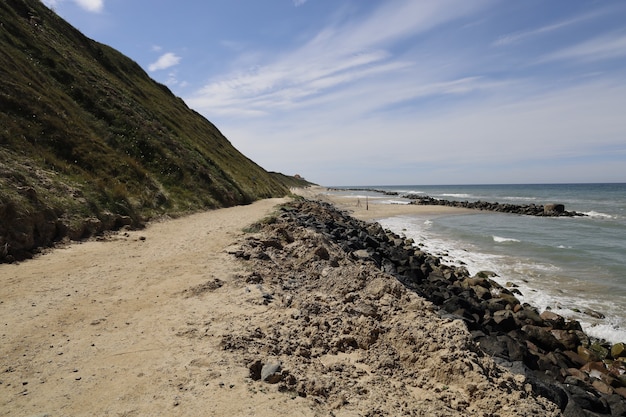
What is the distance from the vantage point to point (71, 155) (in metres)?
17.8

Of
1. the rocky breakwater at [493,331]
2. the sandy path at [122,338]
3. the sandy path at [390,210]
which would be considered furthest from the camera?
the sandy path at [390,210]

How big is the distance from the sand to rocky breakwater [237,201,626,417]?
0.51 metres

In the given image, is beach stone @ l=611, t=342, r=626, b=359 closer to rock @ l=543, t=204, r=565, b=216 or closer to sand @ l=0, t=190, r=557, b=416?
sand @ l=0, t=190, r=557, b=416

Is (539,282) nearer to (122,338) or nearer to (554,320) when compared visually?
(554,320)

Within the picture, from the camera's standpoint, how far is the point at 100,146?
20.8 m

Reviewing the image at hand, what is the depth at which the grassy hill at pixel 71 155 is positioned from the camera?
12164mm

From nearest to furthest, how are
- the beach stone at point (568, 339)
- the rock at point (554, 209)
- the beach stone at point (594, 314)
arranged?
1. the beach stone at point (568, 339)
2. the beach stone at point (594, 314)
3. the rock at point (554, 209)

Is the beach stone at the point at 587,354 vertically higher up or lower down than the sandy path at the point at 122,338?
lower down

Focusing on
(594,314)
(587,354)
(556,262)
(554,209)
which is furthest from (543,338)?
(554,209)

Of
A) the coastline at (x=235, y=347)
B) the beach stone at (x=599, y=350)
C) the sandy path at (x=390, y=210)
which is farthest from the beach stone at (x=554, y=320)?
the sandy path at (x=390, y=210)

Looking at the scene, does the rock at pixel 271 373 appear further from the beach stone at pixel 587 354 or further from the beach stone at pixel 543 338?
the beach stone at pixel 587 354

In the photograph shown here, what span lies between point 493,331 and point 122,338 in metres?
9.27

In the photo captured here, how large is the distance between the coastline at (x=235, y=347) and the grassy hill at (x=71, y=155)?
9.90 feet

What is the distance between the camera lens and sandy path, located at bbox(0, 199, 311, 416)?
174 inches
